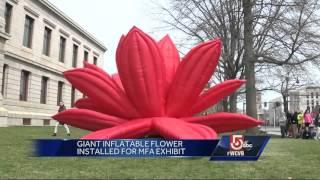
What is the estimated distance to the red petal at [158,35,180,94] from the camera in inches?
400

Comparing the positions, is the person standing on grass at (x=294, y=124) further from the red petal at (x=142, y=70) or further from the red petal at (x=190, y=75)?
the red petal at (x=142, y=70)

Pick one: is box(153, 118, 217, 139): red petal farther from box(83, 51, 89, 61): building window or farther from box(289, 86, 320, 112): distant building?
box(83, 51, 89, 61): building window

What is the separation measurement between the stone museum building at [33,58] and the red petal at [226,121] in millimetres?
19257

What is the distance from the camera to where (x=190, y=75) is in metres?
9.43

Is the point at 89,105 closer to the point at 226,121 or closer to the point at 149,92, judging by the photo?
the point at 149,92

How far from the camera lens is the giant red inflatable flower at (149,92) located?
930 cm

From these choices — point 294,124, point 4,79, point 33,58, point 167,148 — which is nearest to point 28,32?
point 33,58

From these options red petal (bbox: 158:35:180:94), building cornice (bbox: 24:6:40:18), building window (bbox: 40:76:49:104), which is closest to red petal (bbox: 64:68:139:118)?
red petal (bbox: 158:35:180:94)

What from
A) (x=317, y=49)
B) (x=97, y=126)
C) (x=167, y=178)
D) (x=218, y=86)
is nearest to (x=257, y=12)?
(x=317, y=49)

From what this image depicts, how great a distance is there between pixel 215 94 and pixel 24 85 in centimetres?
2894

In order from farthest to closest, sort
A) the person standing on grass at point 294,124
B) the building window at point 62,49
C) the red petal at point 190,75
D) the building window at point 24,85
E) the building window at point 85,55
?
the building window at point 85,55, the building window at point 62,49, the building window at point 24,85, the person standing on grass at point 294,124, the red petal at point 190,75

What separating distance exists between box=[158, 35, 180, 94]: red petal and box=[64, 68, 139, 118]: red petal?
1161mm

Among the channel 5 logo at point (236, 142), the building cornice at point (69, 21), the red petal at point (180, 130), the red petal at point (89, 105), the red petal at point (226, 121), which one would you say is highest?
the building cornice at point (69, 21)

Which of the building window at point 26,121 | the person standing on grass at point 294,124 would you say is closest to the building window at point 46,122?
the building window at point 26,121
